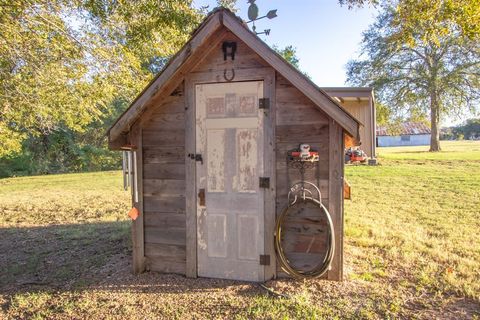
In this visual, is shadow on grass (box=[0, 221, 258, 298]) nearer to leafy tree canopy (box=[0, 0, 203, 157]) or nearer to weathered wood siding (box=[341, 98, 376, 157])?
leafy tree canopy (box=[0, 0, 203, 157])

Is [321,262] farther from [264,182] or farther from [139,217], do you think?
[139,217]

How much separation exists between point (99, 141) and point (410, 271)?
2702cm

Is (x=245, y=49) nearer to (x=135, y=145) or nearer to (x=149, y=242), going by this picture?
(x=135, y=145)

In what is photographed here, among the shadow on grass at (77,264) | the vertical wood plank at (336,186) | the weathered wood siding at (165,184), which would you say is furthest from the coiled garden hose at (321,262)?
the weathered wood siding at (165,184)

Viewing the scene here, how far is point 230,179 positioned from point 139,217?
138cm

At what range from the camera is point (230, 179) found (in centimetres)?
455

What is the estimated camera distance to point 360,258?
545cm

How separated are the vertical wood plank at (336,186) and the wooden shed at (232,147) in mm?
12

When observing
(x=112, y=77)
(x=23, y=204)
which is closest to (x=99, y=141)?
(x=23, y=204)

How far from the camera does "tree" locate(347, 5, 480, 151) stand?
25391mm

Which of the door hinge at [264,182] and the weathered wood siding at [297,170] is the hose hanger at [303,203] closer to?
the weathered wood siding at [297,170]

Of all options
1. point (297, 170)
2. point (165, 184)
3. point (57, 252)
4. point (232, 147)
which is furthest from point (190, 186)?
point (57, 252)

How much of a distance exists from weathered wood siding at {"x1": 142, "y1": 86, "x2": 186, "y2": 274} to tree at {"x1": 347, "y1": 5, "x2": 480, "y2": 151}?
24066mm

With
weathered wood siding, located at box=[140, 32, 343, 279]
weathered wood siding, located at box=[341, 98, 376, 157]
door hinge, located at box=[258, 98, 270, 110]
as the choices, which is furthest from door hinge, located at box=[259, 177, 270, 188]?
weathered wood siding, located at box=[341, 98, 376, 157]
